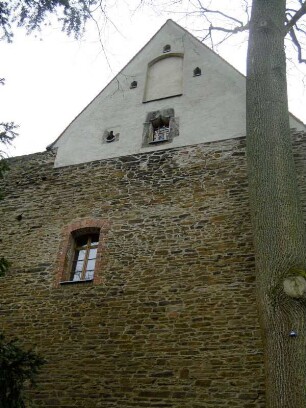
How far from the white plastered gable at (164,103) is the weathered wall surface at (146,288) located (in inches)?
15.1

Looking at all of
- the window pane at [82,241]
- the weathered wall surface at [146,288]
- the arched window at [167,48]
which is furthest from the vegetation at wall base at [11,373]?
the arched window at [167,48]

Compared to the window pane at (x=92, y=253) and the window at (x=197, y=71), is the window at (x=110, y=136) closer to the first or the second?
the window at (x=197, y=71)

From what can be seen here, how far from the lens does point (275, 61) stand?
19.3 feet

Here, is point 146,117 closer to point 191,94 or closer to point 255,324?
point 191,94

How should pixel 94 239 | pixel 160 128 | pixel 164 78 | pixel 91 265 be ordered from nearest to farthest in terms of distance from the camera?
pixel 91 265
pixel 94 239
pixel 160 128
pixel 164 78

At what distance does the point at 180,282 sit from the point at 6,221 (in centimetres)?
414

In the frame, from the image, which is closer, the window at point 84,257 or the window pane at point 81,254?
the window at point 84,257

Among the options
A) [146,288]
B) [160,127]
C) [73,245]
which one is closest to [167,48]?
[160,127]

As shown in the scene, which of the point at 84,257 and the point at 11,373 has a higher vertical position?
the point at 84,257

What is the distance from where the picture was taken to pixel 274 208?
4609mm

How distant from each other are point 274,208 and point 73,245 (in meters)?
4.81

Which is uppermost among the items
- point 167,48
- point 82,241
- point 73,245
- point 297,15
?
point 167,48

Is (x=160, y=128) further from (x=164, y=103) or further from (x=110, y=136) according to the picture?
(x=110, y=136)

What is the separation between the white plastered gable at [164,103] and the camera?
8984 mm
